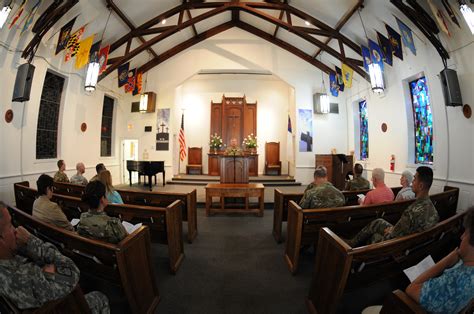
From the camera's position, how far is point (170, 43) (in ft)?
25.1

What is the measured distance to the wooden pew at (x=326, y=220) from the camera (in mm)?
2395

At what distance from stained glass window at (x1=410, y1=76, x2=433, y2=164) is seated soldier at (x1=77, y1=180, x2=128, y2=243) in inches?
225

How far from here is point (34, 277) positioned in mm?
1001

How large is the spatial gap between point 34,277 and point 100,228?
67cm

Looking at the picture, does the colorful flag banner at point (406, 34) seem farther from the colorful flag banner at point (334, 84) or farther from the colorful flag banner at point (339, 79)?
the colorful flag banner at point (334, 84)

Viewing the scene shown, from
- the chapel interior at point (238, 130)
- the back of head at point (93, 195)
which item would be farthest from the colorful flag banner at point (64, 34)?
the back of head at point (93, 195)

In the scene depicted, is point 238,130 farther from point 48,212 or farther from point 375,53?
point 48,212

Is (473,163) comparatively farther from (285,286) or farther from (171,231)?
(171,231)

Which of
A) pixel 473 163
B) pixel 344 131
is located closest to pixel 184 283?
pixel 473 163

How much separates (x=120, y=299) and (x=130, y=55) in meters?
6.29

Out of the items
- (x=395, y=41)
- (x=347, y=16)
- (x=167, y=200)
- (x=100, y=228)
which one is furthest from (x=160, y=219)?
(x=347, y=16)

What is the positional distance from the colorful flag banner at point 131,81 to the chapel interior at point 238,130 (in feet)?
0.16

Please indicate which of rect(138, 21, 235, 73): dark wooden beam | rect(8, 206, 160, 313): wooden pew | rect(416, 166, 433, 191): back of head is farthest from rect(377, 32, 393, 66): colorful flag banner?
rect(8, 206, 160, 313): wooden pew

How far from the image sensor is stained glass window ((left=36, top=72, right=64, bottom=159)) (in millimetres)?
5062
